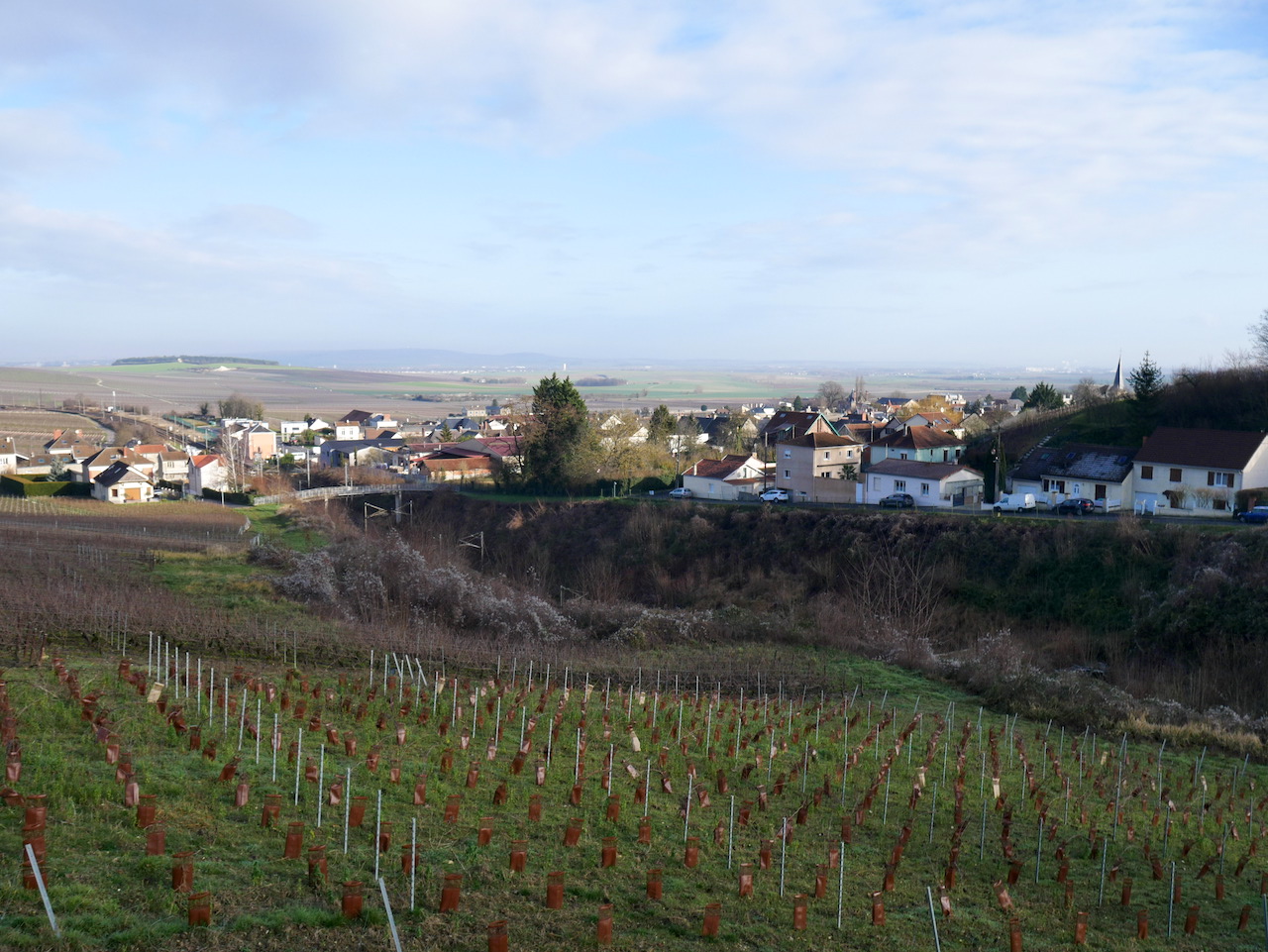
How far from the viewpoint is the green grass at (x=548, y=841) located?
253 inches

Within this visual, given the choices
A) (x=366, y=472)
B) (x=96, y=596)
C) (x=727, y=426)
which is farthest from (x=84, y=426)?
(x=96, y=596)

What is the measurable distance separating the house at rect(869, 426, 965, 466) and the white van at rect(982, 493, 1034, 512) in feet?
19.3

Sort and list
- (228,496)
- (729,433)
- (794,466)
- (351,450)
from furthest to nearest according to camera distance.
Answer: (351,450)
(729,433)
(228,496)
(794,466)

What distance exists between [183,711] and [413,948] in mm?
5986

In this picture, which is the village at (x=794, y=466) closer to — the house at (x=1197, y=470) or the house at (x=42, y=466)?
the house at (x=1197, y=470)

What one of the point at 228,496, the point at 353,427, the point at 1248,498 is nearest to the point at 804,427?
the point at 1248,498

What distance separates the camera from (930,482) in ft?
132

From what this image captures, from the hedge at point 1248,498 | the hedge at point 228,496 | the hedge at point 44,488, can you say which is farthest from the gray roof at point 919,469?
the hedge at point 44,488

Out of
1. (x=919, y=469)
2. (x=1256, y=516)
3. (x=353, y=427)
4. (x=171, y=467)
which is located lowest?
(x=171, y=467)

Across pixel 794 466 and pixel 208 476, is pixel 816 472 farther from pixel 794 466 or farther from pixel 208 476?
pixel 208 476

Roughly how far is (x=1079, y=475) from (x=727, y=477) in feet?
54.0

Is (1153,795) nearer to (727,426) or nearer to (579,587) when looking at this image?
(579,587)

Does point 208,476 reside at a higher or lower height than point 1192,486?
lower

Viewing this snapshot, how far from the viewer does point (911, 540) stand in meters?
35.3
